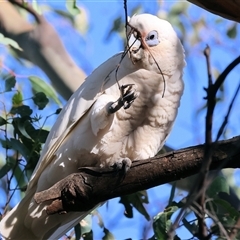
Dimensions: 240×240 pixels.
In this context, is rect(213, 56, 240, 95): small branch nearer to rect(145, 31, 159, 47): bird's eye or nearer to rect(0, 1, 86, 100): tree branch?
rect(145, 31, 159, 47): bird's eye

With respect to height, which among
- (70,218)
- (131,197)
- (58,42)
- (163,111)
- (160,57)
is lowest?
(70,218)

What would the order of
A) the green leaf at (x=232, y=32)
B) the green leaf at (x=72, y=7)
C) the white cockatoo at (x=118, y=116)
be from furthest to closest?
1. the green leaf at (x=232, y=32)
2. the green leaf at (x=72, y=7)
3. the white cockatoo at (x=118, y=116)

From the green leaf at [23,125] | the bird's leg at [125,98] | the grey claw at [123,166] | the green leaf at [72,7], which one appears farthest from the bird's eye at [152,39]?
the green leaf at [72,7]

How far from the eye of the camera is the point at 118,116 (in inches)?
80.4

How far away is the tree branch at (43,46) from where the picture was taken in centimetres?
351

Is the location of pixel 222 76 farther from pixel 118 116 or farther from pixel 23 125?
pixel 23 125

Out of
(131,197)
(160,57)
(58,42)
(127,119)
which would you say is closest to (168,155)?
(127,119)

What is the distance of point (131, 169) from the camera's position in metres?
1.82

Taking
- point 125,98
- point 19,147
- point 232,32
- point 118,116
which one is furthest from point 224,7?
point 232,32

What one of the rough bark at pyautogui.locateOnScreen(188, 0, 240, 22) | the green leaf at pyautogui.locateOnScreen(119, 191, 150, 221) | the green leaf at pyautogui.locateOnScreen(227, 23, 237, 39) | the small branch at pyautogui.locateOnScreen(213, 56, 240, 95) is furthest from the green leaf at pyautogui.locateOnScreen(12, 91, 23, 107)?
the green leaf at pyautogui.locateOnScreen(227, 23, 237, 39)

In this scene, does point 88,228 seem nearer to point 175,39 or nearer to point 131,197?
point 131,197

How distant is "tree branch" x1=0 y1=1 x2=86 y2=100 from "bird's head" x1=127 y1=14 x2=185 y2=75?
1383 mm

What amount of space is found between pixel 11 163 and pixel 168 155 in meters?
0.91

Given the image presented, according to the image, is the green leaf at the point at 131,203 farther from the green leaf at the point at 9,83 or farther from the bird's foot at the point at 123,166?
the green leaf at the point at 9,83
